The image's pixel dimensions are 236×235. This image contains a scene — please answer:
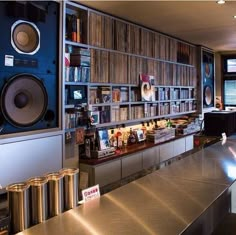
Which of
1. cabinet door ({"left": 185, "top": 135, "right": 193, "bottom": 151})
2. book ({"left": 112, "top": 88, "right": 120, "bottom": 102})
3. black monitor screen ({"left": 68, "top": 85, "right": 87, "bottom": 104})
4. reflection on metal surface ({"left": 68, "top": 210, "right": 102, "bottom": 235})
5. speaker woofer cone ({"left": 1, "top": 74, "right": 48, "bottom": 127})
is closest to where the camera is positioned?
reflection on metal surface ({"left": 68, "top": 210, "right": 102, "bottom": 235})

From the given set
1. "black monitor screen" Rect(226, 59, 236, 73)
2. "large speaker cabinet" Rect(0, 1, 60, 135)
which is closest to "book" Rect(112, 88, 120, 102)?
"large speaker cabinet" Rect(0, 1, 60, 135)

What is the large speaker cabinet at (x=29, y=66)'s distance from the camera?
8.84ft

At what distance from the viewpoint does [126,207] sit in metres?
1.38

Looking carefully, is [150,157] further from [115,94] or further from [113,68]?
[113,68]

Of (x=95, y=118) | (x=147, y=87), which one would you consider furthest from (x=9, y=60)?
(x=147, y=87)

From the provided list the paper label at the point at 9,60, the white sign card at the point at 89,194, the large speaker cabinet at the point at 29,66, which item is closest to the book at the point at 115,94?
the large speaker cabinet at the point at 29,66

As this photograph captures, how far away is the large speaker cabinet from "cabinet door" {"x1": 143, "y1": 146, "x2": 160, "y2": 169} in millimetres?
1626

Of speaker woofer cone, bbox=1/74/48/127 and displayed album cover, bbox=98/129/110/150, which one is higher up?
speaker woofer cone, bbox=1/74/48/127

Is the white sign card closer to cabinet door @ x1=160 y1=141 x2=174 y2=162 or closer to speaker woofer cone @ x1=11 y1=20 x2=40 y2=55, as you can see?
speaker woofer cone @ x1=11 y1=20 x2=40 y2=55

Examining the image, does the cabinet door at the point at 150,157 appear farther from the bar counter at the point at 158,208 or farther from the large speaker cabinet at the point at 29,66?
the bar counter at the point at 158,208

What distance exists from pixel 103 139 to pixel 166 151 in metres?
1.46

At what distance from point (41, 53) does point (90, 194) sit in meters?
1.92

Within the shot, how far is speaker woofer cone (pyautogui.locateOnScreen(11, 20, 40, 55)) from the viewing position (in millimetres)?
2773

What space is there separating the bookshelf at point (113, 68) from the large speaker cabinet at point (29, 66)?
20 centimetres
